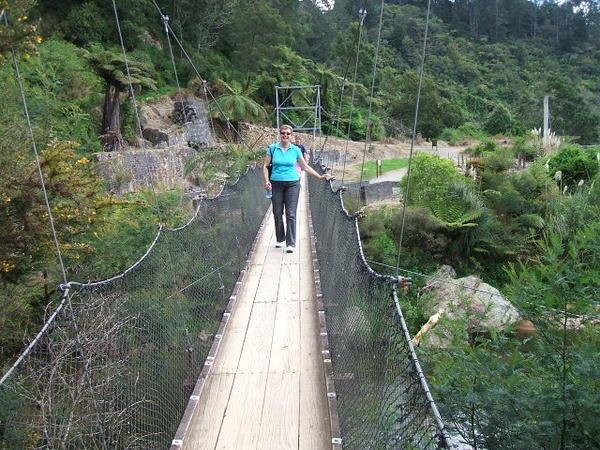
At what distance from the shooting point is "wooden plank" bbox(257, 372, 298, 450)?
83.4 inches

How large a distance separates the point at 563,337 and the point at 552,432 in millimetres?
399

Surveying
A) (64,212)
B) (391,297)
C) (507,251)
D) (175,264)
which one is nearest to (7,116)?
(64,212)

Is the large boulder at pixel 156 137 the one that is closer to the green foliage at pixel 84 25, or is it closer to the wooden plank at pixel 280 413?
the green foliage at pixel 84 25

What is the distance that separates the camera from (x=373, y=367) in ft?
6.81

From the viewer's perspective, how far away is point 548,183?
9.73 m

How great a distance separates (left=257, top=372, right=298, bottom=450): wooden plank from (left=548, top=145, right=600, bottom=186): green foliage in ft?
33.2

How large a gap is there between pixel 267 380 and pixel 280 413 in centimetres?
29

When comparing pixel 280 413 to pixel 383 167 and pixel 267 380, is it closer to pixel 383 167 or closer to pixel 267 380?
pixel 267 380

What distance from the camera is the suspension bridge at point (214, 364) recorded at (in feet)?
5.78

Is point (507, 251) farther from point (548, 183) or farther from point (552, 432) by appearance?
point (552, 432)

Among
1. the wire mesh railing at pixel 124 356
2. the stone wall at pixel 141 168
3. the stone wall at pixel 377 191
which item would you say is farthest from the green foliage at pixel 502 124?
the wire mesh railing at pixel 124 356

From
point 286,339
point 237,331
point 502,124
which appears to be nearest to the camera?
point 286,339

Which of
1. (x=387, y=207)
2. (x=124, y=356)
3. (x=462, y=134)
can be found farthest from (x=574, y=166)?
(x=462, y=134)

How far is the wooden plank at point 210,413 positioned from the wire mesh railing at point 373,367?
47 centimetres
